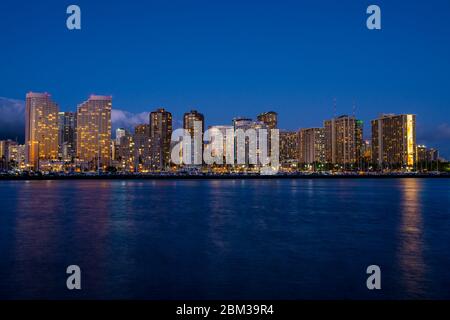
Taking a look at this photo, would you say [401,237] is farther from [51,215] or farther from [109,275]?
[51,215]

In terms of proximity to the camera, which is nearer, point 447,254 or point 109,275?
point 109,275

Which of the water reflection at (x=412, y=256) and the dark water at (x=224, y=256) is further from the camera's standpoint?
the water reflection at (x=412, y=256)

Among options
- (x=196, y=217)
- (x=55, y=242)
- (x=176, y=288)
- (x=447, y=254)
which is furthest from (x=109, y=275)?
(x=196, y=217)

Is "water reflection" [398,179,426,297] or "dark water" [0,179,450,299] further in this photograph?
"water reflection" [398,179,426,297]

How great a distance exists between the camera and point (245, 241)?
2305 cm

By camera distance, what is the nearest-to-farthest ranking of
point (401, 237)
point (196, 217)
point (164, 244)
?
point (164, 244), point (401, 237), point (196, 217)

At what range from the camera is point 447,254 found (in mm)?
19547

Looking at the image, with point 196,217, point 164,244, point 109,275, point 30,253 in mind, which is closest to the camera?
point 109,275

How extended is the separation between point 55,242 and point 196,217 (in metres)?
13.8
